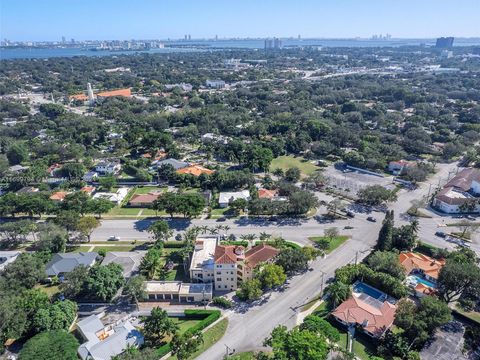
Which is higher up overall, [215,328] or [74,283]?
[74,283]

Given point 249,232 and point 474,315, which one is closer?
point 474,315

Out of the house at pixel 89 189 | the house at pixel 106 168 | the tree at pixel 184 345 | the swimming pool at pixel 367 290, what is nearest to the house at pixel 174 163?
the house at pixel 106 168

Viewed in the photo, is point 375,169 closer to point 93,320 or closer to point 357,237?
point 357,237

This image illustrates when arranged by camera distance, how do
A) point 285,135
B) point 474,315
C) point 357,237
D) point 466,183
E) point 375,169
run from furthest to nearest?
point 285,135, point 375,169, point 466,183, point 357,237, point 474,315

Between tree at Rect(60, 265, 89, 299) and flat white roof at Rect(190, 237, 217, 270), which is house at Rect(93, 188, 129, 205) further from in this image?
tree at Rect(60, 265, 89, 299)

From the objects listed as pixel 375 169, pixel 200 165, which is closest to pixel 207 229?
pixel 200 165

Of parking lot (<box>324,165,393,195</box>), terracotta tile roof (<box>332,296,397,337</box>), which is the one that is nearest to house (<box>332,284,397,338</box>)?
terracotta tile roof (<box>332,296,397,337</box>)

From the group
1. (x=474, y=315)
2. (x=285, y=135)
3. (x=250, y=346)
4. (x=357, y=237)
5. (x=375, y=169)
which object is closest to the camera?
(x=250, y=346)
